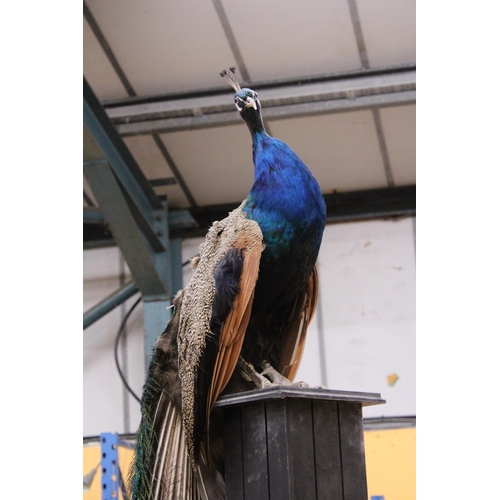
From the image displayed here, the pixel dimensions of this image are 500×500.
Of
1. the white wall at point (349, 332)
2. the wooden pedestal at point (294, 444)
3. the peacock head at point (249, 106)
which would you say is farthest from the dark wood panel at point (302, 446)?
the white wall at point (349, 332)

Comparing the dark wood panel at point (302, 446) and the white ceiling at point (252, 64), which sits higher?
the white ceiling at point (252, 64)

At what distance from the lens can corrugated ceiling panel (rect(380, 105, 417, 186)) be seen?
4.51m

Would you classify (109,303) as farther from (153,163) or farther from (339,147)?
(339,147)

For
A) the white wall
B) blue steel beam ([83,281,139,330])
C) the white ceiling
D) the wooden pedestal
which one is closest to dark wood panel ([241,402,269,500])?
the wooden pedestal

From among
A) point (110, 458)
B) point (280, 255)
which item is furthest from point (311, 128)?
point (280, 255)

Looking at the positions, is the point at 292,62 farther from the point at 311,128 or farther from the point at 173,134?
the point at 173,134

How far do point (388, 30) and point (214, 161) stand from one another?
4.12 ft

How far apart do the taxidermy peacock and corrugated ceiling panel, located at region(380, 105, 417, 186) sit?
230 centimetres

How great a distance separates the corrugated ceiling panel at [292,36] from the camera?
404cm

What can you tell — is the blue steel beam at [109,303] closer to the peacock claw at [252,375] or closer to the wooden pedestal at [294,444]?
the peacock claw at [252,375]

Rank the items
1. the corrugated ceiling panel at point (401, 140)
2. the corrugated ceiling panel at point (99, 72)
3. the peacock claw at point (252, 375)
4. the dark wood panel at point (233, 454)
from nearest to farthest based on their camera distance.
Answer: the dark wood panel at point (233, 454), the peacock claw at point (252, 375), the corrugated ceiling panel at point (99, 72), the corrugated ceiling panel at point (401, 140)

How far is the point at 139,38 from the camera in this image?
4.19m

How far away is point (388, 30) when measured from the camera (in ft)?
13.6

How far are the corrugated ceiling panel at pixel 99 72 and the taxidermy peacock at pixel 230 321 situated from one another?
80.2 inches
